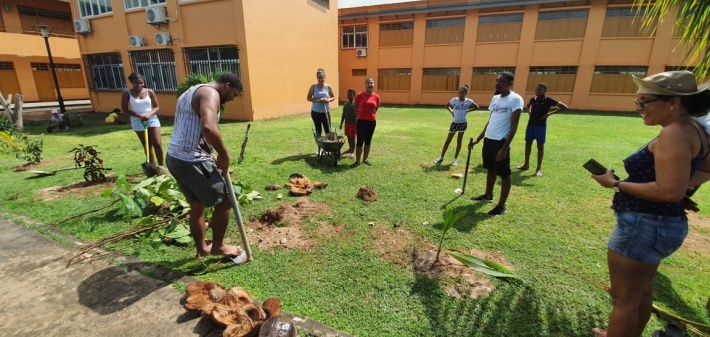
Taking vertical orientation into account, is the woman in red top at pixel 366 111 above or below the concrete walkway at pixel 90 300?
above

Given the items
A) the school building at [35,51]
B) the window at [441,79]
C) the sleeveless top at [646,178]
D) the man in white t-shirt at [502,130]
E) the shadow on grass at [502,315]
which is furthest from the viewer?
the window at [441,79]

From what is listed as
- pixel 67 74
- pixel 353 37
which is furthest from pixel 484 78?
pixel 67 74

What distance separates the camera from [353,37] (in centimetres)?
2412

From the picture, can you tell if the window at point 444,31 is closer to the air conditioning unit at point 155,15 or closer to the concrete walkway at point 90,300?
the air conditioning unit at point 155,15

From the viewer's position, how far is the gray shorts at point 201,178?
9.01 feet

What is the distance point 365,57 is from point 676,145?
2365 centimetres

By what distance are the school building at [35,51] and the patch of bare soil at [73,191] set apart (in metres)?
21.2

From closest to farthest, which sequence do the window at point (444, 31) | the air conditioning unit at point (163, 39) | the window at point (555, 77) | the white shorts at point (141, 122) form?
the white shorts at point (141, 122) → the air conditioning unit at point (163, 39) → the window at point (555, 77) → the window at point (444, 31)

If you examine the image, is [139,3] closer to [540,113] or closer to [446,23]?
[540,113]

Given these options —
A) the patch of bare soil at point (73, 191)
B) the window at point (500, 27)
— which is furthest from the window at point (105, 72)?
the window at point (500, 27)

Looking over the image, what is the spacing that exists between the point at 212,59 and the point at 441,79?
14.9 m

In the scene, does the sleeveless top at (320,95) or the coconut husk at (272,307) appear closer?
the coconut husk at (272,307)

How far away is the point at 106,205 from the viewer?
445 cm

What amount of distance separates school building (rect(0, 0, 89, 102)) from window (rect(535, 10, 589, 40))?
29489mm
